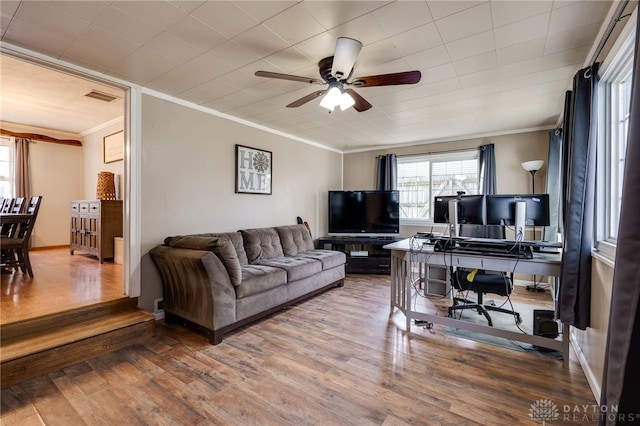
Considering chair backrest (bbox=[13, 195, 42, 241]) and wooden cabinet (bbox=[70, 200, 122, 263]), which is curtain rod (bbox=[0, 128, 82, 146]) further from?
chair backrest (bbox=[13, 195, 42, 241])

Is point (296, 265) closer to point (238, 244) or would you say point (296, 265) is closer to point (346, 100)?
point (238, 244)

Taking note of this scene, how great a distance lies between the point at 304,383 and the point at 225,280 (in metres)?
1.19

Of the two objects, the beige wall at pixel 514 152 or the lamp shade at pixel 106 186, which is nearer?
the beige wall at pixel 514 152

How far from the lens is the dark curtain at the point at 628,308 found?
1.06 meters

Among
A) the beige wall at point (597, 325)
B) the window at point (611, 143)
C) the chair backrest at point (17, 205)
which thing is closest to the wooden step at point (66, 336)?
the chair backrest at point (17, 205)

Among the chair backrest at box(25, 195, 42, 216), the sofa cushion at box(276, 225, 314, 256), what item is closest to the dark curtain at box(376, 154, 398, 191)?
the sofa cushion at box(276, 225, 314, 256)

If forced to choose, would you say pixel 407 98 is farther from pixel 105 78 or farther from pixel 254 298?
pixel 105 78

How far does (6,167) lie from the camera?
528 centimetres

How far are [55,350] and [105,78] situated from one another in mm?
2421

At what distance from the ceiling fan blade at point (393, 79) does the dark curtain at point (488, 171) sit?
340 cm

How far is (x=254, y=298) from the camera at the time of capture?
3.01 metres

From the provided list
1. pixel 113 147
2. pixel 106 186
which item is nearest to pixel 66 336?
pixel 106 186

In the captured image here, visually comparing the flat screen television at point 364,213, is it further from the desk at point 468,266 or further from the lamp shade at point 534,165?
the desk at point 468,266

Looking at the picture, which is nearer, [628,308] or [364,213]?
[628,308]
